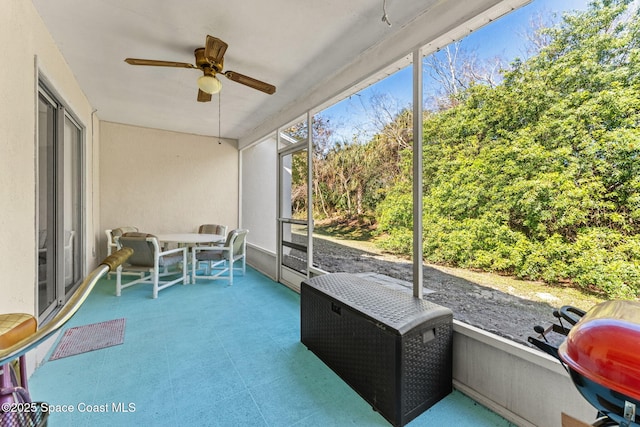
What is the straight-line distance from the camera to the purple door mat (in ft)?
7.54

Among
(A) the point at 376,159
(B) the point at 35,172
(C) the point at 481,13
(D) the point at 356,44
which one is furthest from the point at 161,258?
(C) the point at 481,13

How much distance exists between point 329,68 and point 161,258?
10.8 ft

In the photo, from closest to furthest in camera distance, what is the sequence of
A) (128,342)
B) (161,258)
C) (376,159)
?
(128,342) < (376,159) < (161,258)

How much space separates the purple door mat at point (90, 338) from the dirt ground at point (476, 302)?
2.22 metres

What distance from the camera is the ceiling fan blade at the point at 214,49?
86.9 inches

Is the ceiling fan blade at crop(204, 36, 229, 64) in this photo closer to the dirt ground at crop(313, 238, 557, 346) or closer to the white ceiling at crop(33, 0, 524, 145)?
the white ceiling at crop(33, 0, 524, 145)

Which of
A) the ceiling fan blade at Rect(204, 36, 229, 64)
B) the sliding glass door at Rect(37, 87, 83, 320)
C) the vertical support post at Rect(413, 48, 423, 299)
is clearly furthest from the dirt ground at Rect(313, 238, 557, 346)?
the sliding glass door at Rect(37, 87, 83, 320)

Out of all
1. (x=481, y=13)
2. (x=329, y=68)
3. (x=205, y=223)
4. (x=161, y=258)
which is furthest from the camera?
(x=205, y=223)

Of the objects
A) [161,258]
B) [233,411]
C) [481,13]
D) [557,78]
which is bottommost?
[233,411]

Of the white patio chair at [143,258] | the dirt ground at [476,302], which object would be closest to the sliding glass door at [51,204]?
the white patio chair at [143,258]

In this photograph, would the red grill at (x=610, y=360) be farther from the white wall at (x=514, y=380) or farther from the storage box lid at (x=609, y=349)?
the white wall at (x=514, y=380)

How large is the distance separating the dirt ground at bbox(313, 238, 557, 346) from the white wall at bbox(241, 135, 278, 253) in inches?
82.6

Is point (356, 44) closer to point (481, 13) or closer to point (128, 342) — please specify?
point (481, 13)

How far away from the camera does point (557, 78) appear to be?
184 centimetres
